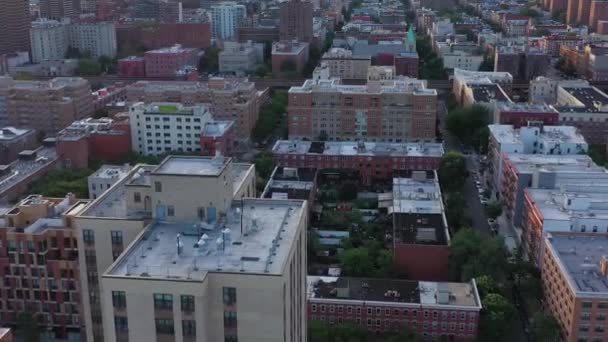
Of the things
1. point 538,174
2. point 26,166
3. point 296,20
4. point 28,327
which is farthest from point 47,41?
point 538,174

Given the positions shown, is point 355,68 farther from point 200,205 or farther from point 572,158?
point 200,205

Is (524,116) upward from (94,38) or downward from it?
downward

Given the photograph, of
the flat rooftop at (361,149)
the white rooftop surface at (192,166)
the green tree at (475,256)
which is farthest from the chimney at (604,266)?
the flat rooftop at (361,149)

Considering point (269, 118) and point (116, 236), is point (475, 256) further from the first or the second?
point (269, 118)

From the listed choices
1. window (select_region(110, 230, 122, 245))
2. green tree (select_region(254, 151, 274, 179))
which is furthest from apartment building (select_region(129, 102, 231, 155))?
window (select_region(110, 230, 122, 245))

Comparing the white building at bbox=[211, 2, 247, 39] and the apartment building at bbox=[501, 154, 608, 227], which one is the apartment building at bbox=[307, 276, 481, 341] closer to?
the apartment building at bbox=[501, 154, 608, 227]

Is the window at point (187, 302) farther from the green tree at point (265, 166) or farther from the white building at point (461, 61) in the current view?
the white building at point (461, 61)

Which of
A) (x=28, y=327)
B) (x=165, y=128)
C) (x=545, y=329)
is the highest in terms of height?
(x=165, y=128)
